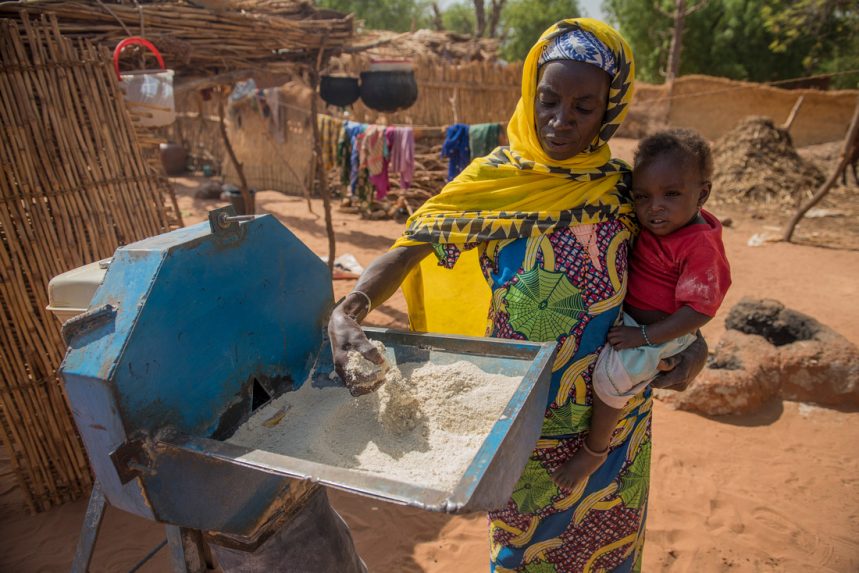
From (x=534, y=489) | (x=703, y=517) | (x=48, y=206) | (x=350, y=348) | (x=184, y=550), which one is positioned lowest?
(x=703, y=517)

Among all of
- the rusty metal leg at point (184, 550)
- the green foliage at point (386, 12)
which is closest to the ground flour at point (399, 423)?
the rusty metal leg at point (184, 550)

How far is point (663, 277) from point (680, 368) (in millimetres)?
280

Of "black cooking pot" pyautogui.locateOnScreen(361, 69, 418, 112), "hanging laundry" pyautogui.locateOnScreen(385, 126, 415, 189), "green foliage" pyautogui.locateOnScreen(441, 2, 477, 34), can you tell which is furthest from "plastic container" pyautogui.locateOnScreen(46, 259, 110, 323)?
"green foliage" pyautogui.locateOnScreen(441, 2, 477, 34)

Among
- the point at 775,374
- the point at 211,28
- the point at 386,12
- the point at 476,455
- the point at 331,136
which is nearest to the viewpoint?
the point at 476,455

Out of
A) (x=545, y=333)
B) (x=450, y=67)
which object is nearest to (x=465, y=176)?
(x=545, y=333)

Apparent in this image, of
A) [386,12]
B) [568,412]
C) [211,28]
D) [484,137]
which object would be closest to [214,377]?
[568,412]

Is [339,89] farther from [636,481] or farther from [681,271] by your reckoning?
[636,481]

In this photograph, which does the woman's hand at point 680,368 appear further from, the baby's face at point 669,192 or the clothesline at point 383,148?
the clothesline at point 383,148

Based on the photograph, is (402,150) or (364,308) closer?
(364,308)

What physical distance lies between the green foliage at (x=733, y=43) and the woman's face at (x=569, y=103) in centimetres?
1883

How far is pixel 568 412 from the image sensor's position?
162cm

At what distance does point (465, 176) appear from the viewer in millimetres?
1680

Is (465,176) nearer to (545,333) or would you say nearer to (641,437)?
(545,333)

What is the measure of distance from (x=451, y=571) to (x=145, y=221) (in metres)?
2.76
